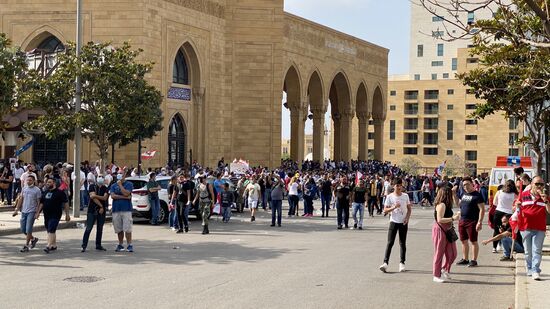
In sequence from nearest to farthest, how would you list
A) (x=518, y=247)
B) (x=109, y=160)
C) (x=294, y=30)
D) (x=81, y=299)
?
(x=81, y=299)
(x=518, y=247)
(x=109, y=160)
(x=294, y=30)

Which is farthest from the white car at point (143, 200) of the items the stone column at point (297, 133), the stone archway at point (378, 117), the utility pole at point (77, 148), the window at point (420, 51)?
the window at point (420, 51)

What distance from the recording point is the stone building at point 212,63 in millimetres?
40031

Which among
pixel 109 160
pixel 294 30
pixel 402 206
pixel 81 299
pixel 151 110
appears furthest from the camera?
pixel 294 30

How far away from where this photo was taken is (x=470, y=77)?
830 inches

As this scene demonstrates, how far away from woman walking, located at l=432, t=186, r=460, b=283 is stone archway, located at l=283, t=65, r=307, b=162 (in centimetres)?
4176

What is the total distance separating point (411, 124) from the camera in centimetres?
9400

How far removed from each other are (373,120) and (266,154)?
26.2m

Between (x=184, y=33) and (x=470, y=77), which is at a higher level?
(x=184, y=33)

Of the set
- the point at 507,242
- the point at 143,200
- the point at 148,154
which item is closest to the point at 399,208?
the point at 507,242

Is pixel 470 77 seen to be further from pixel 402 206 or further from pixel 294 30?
pixel 294 30

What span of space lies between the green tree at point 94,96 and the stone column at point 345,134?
37.1 meters

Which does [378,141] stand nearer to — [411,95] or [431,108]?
[431,108]

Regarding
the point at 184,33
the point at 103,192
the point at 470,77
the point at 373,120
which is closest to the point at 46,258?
the point at 103,192

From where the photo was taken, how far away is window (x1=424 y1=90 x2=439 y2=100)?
92188 millimetres
